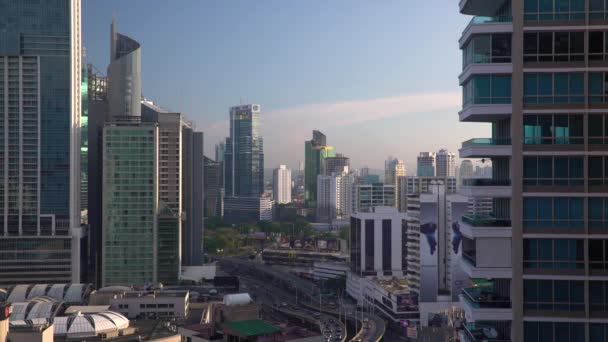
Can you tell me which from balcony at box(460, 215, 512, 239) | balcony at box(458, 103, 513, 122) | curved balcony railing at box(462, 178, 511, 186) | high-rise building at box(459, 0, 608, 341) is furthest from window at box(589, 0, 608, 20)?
balcony at box(460, 215, 512, 239)

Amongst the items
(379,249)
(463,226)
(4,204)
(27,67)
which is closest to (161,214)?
(4,204)

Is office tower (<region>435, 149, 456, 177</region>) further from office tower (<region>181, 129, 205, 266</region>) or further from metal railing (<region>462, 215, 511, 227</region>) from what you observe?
metal railing (<region>462, 215, 511, 227</region>)

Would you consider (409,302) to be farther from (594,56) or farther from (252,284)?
(594,56)

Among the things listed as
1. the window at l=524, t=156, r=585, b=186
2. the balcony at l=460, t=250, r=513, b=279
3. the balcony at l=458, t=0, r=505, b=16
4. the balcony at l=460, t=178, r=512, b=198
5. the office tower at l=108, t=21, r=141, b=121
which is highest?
the office tower at l=108, t=21, r=141, b=121

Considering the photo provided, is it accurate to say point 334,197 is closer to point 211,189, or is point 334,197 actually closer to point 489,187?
point 211,189

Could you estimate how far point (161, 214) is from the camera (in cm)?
3872

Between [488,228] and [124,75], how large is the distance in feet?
125

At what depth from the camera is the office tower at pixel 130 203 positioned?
123ft

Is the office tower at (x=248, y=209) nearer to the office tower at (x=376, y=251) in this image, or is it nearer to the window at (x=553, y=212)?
the office tower at (x=376, y=251)

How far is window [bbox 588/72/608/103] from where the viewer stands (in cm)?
870

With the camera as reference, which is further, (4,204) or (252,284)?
(252,284)

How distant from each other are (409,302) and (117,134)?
55.7 feet

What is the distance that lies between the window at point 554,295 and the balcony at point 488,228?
2.10ft

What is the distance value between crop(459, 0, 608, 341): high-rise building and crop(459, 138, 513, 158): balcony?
15 millimetres
